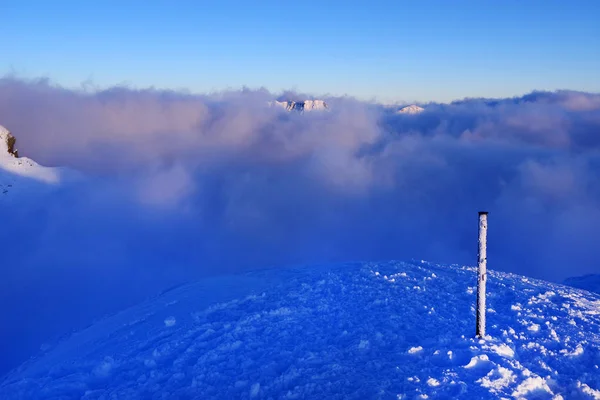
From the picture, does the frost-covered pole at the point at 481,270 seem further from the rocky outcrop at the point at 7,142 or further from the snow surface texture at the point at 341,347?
the rocky outcrop at the point at 7,142

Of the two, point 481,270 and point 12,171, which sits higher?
point 481,270

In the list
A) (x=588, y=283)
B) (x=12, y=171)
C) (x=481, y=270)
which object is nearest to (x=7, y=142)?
(x=12, y=171)

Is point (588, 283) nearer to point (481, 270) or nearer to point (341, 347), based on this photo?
point (481, 270)

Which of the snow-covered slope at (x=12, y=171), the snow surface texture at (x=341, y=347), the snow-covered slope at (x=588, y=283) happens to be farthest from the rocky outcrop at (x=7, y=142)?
the snow-covered slope at (x=588, y=283)

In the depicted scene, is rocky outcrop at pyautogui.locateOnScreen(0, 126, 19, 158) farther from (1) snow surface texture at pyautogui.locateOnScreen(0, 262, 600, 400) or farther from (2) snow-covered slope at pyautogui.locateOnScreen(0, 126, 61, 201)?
(1) snow surface texture at pyautogui.locateOnScreen(0, 262, 600, 400)

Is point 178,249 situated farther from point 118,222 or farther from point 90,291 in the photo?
point 90,291

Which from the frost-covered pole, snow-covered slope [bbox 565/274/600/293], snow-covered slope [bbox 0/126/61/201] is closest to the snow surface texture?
the frost-covered pole
